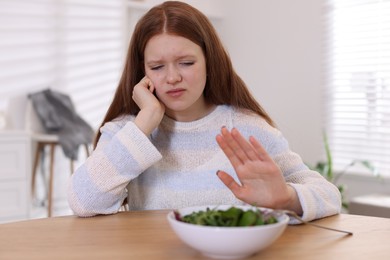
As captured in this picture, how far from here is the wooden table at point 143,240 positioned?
949 millimetres

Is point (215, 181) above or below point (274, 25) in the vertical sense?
below

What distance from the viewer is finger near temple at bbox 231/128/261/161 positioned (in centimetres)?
106

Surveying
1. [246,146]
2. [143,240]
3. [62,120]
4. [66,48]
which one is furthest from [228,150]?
[66,48]

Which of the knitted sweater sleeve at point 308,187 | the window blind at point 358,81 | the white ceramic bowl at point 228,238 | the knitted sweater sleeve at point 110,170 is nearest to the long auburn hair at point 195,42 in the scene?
the knitted sweater sleeve at point 308,187

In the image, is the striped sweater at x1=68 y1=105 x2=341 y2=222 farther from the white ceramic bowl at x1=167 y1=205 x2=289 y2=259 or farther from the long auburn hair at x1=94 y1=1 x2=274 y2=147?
the white ceramic bowl at x1=167 y1=205 x2=289 y2=259

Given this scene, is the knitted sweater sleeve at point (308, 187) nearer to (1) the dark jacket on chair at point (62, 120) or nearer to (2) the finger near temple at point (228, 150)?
(2) the finger near temple at point (228, 150)

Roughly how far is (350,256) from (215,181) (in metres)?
0.58

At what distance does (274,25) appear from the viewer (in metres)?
4.52

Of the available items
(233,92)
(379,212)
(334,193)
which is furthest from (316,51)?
(334,193)

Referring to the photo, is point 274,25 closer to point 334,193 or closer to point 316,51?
point 316,51

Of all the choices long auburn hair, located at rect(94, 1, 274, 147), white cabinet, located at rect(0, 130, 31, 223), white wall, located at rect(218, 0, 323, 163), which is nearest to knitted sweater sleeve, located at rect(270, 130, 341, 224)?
long auburn hair, located at rect(94, 1, 274, 147)

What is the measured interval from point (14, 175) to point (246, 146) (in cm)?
251

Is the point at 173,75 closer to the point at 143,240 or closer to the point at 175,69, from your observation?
the point at 175,69

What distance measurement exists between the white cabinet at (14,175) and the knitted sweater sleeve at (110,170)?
2099mm
